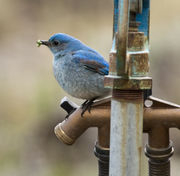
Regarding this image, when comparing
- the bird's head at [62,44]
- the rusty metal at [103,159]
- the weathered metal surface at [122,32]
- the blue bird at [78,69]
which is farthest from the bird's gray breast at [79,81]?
the weathered metal surface at [122,32]

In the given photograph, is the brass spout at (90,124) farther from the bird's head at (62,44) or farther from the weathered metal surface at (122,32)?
the bird's head at (62,44)

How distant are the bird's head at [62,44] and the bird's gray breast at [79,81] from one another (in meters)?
0.19

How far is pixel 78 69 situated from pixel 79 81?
0.35ft

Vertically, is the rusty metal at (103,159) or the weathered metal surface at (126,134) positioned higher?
the weathered metal surface at (126,134)

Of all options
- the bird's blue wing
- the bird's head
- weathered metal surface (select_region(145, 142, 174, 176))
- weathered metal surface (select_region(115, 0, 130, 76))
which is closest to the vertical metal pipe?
weathered metal surface (select_region(115, 0, 130, 76))

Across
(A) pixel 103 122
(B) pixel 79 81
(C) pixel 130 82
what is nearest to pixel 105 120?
(A) pixel 103 122

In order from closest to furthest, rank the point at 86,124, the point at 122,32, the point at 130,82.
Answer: the point at 122,32, the point at 130,82, the point at 86,124

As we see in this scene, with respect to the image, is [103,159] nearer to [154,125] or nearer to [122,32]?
[154,125]

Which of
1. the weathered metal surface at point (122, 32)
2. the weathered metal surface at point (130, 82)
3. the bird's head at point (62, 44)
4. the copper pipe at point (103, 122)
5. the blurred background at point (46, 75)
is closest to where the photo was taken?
the weathered metal surface at point (122, 32)

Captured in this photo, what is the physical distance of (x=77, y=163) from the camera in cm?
474

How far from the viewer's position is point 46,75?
5.08 meters

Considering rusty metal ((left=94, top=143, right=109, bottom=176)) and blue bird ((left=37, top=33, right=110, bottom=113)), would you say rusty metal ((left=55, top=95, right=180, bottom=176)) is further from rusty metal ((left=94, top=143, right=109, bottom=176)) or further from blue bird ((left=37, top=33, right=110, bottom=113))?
blue bird ((left=37, top=33, right=110, bottom=113))

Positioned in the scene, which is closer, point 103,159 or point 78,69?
point 103,159

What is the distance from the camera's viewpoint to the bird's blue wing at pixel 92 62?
117 inches
